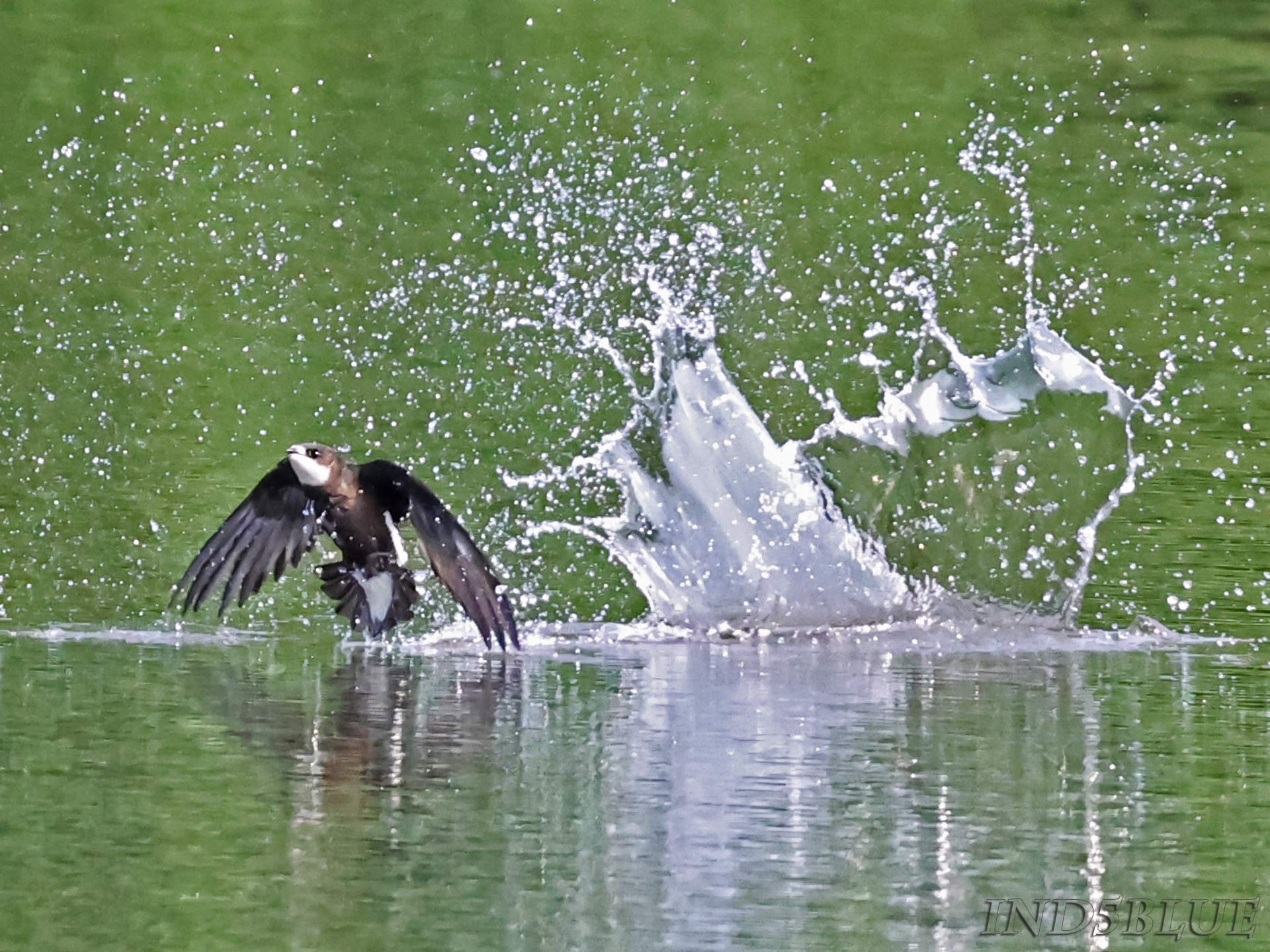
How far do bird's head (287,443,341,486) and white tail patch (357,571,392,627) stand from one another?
0.32 metres

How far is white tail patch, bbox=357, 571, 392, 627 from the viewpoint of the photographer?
245 inches

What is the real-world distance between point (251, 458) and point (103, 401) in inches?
26.0

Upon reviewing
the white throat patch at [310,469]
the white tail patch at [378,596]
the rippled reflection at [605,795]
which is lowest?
the rippled reflection at [605,795]

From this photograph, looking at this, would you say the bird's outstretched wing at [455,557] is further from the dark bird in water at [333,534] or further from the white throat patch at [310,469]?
the white throat patch at [310,469]

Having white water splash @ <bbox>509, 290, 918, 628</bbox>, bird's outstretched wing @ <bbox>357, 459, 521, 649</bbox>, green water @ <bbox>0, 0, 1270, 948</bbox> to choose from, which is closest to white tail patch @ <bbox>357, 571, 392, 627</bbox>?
green water @ <bbox>0, 0, 1270, 948</bbox>

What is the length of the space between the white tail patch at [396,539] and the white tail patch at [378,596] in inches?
2.3

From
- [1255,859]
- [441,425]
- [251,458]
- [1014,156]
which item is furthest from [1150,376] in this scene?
[1255,859]

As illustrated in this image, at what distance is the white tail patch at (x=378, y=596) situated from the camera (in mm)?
6234

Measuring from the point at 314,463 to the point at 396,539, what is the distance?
34 cm

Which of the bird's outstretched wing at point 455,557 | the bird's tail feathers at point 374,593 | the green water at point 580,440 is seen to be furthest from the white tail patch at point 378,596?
the bird's outstretched wing at point 455,557

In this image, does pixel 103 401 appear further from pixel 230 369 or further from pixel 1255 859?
pixel 1255 859

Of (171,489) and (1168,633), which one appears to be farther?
(171,489)

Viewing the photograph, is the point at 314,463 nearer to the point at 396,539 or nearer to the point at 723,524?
the point at 396,539

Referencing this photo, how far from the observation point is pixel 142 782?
4395 mm
